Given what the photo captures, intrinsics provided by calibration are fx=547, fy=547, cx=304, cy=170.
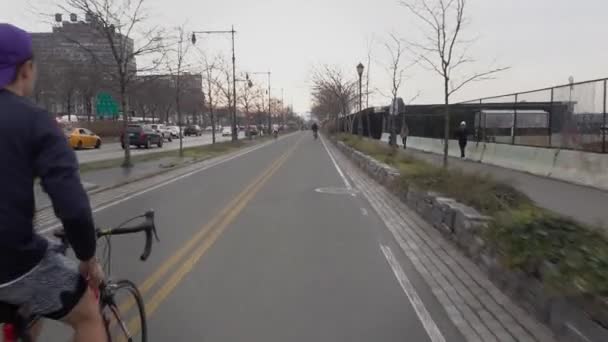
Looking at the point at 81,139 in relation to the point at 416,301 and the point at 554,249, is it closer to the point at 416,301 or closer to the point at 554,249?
the point at 416,301

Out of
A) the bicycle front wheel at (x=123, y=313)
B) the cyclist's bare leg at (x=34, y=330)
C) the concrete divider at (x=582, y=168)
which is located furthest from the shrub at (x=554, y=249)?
the concrete divider at (x=582, y=168)

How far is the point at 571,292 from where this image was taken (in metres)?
4.11

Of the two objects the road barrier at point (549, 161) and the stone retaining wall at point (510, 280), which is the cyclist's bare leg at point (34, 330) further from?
the road barrier at point (549, 161)

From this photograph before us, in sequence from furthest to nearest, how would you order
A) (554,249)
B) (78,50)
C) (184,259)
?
(78,50) → (184,259) → (554,249)

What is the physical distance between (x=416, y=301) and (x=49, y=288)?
3763mm

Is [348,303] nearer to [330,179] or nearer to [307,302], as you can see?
[307,302]

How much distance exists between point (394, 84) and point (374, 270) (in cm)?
2215

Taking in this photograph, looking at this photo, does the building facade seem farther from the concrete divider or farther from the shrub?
the concrete divider

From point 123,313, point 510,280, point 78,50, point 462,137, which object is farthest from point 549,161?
point 78,50

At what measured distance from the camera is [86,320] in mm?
2494

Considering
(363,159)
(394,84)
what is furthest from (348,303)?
(394,84)

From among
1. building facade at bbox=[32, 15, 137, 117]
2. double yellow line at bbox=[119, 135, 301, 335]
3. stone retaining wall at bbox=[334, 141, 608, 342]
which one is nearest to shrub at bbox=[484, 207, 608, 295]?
stone retaining wall at bbox=[334, 141, 608, 342]

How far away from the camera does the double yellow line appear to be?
16.6ft

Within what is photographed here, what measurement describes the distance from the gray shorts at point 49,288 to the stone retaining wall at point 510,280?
3281 mm
